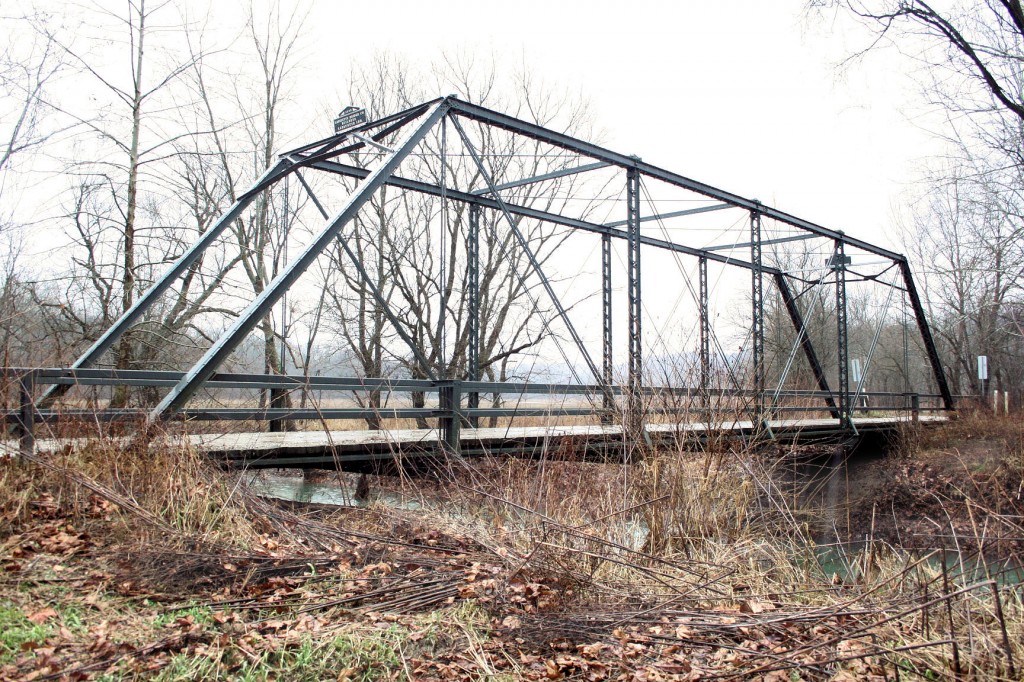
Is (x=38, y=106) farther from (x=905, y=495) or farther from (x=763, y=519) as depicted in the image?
(x=905, y=495)

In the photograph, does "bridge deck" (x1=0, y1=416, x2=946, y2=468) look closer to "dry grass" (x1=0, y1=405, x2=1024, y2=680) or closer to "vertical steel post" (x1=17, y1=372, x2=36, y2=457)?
"vertical steel post" (x1=17, y1=372, x2=36, y2=457)

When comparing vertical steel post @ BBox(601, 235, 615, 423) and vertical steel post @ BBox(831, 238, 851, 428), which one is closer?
vertical steel post @ BBox(601, 235, 615, 423)

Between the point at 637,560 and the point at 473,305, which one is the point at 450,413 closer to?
the point at 473,305

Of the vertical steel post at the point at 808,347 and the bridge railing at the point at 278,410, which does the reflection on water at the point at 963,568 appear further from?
the vertical steel post at the point at 808,347

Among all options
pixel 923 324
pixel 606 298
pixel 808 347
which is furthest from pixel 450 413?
pixel 923 324

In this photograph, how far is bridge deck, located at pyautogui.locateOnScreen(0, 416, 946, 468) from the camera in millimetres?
6864

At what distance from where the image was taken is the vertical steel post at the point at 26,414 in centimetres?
641

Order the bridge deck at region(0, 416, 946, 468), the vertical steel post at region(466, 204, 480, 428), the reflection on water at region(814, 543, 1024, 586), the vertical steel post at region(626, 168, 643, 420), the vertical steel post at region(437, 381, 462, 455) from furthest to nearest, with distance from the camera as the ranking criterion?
the vertical steel post at region(466, 204, 480, 428) → the vertical steel post at region(626, 168, 643, 420) → the vertical steel post at region(437, 381, 462, 455) → the bridge deck at region(0, 416, 946, 468) → the reflection on water at region(814, 543, 1024, 586)

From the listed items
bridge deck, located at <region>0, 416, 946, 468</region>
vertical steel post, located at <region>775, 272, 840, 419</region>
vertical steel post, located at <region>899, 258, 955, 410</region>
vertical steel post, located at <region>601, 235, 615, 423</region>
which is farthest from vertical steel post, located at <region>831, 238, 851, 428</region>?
bridge deck, located at <region>0, 416, 946, 468</region>

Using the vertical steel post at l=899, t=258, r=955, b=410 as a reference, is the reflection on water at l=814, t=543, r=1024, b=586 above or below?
below

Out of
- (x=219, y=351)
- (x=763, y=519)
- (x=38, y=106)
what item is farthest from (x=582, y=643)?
(x=38, y=106)

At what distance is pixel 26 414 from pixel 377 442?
11.6 ft

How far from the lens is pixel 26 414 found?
6.48 m

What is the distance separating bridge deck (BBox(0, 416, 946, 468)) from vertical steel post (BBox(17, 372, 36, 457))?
0.12 meters
